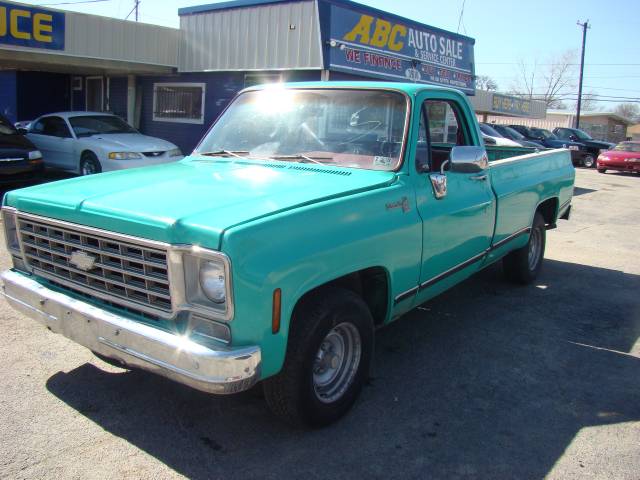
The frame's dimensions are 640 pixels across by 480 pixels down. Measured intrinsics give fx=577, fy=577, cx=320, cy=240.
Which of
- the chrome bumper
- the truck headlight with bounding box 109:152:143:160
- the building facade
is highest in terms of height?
the building facade

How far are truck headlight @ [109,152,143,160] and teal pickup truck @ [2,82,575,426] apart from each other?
705 centimetres

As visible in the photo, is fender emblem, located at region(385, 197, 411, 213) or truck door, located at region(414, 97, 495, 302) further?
truck door, located at region(414, 97, 495, 302)

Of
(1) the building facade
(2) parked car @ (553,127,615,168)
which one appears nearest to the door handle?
(1) the building facade

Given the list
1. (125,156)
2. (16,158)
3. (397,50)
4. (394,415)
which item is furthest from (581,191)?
(394,415)

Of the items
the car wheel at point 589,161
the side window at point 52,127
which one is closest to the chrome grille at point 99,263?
the side window at point 52,127

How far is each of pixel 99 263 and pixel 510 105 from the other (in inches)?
1352

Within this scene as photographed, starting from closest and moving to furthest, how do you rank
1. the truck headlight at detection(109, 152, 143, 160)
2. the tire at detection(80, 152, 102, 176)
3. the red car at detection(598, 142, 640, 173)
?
the truck headlight at detection(109, 152, 143, 160) → the tire at detection(80, 152, 102, 176) → the red car at detection(598, 142, 640, 173)

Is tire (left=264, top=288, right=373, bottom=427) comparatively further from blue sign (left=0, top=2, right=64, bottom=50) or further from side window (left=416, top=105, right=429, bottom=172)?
blue sign (left=0, top=2, right=64, bottom=50)

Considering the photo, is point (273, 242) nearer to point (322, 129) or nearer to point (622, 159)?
point (322, 129)

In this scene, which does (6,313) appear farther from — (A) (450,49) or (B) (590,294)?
(A) (450,49)

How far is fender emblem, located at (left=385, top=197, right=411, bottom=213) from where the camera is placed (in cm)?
347

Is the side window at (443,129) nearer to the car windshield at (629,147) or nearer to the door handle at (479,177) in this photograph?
the door handle at (479,177)

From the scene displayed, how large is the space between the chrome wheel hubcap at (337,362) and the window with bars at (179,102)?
12.8 metres

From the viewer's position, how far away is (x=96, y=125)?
1230 cm
